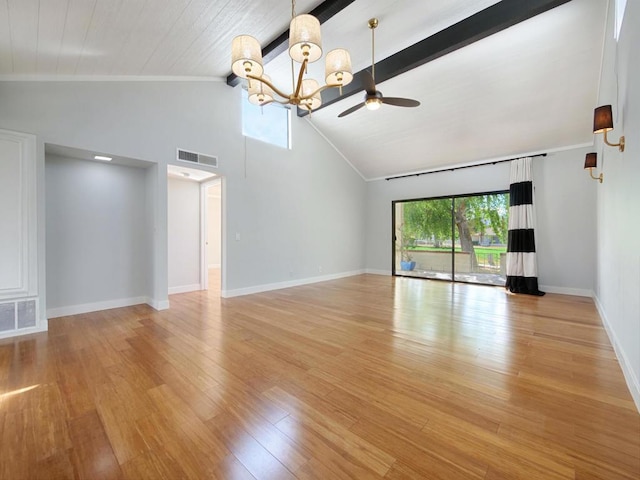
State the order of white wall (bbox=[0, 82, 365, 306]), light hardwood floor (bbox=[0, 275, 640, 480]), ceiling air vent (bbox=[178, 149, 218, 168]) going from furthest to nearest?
ceiling air vent (bbox=[178, 149, 218, 168])
white wall (bbox=[0, 82, 365, 306])
light hardwood floor (bbox=[0, 275, 640, 480])

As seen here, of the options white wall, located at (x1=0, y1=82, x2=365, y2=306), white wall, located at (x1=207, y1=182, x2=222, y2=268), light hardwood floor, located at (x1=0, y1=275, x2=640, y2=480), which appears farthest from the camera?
white wall, located at (x1=207, y1=182, x2=222, y2=268)

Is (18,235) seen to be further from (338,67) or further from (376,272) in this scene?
(376,272)

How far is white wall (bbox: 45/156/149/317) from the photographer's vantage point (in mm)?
3844

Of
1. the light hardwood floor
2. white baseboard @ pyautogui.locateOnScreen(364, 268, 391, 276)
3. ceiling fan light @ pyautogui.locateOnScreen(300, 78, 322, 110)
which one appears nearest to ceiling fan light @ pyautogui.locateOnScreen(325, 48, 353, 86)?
ceiling fan light @ pyautogui.locateOnScreen(300, 78, 322, 110)

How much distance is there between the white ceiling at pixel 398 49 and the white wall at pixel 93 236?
4.33 feet

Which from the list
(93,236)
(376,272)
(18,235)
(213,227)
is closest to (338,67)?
(18,235)

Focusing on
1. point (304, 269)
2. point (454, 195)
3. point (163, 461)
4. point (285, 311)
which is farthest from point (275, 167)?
point (163, 461)

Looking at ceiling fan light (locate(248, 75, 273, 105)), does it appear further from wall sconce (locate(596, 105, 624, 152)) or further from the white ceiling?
wall sconce (locate(596, 105, 624, 152))

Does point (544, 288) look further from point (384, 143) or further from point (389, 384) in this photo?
point (389, 384)

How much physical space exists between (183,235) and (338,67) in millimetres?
4467

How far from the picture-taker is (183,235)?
5656 millimetres

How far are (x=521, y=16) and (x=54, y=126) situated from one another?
5.80 m

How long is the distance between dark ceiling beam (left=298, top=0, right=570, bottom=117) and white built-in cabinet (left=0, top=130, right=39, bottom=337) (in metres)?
4.03

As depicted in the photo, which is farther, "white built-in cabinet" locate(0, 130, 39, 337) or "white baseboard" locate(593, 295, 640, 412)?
"white built-in cabinet" locate(0, 130, 39, 337)
